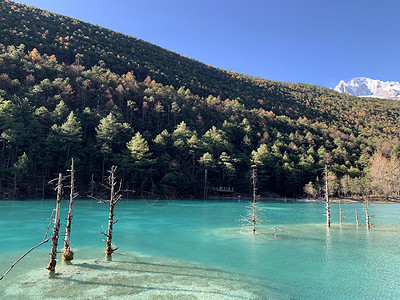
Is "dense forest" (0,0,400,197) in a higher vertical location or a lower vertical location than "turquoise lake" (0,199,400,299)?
higher

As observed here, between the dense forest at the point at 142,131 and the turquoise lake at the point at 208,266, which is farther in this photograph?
the dense forest at the point at 142,131

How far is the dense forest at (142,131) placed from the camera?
2324 inches

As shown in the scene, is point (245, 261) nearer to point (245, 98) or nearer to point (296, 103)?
point (245, 98)

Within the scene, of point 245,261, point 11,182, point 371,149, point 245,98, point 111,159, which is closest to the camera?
point 245,261

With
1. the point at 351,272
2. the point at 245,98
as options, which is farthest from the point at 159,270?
the point at 245,98

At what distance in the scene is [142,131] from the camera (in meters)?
82.2

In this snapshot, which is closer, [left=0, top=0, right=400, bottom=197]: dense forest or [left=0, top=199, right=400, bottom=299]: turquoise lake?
[left=0, top=199, right=400, bottom=299]: turquoise lake

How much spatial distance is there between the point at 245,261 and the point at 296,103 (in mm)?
159373

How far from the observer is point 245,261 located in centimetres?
1639

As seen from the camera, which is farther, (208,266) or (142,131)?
(142,131)

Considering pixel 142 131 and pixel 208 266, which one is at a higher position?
pixel 142 131

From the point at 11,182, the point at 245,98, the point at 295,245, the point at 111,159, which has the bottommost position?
the point at 295,245

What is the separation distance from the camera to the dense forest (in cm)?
5903

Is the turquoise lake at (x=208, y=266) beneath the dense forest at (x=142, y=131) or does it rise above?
beneath
